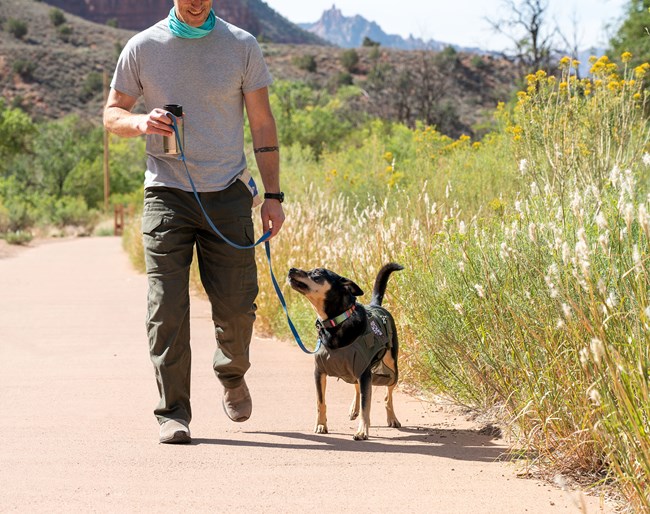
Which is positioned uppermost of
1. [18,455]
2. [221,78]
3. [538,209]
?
[221,78]

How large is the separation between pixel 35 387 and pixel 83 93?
6305 centimetres

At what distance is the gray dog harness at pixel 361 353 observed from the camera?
525 centimetres

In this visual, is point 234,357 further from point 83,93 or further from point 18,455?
point 83,93

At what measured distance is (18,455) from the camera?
4762 millimetres

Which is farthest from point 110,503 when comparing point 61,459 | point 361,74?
point 361,74

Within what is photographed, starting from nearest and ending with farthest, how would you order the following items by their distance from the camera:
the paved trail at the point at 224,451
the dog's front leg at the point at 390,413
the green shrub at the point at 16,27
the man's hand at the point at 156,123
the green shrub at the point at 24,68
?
the paved trail at the point at 224,451
the man's hand at the point at 156,123
the dog's front leg at the point at 390,413
the green shrub at the point at 24,68
the green shrub at the point at 16,27

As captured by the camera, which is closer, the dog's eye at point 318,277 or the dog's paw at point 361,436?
the dog's paw at point 361,436

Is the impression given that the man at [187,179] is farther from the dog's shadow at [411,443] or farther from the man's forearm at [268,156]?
the dog's shadow at [411,443]

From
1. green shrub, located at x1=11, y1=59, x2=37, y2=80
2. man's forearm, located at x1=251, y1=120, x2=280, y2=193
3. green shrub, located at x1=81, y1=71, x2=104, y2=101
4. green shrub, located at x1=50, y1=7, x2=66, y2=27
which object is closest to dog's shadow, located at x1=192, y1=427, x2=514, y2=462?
man's forearm, located at x1=251, y1=120, x2=280, y2=193

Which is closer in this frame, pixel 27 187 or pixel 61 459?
pixel 61 459

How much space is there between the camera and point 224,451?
493 centimetres

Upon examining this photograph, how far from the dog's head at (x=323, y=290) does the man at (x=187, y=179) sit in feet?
0.80

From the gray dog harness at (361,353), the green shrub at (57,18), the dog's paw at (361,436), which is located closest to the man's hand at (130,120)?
the gray dog harness at (361,353)

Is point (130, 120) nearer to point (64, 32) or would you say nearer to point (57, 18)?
point (64, 32)
